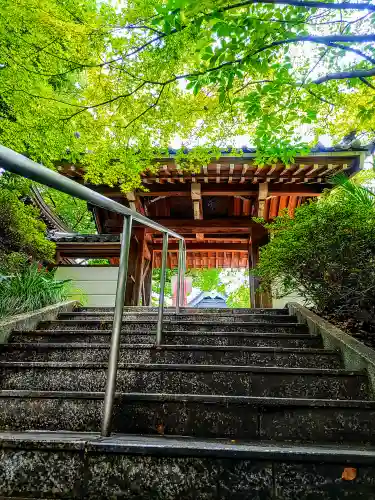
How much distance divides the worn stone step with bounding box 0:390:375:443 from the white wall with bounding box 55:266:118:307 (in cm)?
545

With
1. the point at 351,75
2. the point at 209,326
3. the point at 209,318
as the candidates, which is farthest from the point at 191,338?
the point at 351,75

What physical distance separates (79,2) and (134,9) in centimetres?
116

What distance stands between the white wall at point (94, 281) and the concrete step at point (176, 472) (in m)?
5.96

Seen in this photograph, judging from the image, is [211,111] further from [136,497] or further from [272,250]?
[136,497]

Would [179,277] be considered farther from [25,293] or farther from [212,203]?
[212,203]

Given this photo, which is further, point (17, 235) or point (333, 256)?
point (17, 235)

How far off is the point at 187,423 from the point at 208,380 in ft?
1.27

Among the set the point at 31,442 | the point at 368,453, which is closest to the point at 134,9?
the point at 31,442

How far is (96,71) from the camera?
13.6 ft

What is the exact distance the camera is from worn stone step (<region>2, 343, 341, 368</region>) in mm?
2256

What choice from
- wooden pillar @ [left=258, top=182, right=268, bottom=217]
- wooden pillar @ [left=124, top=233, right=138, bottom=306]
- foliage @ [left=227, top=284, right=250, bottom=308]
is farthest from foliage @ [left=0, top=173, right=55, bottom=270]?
foliage @ [left=227, top=284, right=250, bottom=308]

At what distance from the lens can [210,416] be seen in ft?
5.26

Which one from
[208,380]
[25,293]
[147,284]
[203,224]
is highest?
[203,224]

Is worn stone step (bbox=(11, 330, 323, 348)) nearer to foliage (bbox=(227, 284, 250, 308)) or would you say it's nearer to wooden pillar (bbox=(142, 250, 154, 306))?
wooden pillar (bbox=(142, 250, 154, 306))
